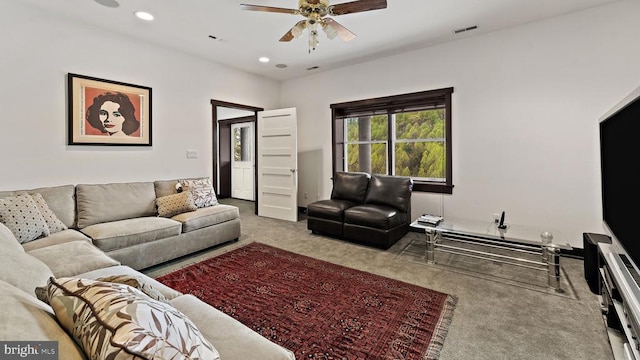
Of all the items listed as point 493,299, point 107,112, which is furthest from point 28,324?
point 107,112

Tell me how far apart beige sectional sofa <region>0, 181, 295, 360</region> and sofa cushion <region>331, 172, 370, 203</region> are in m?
1.67

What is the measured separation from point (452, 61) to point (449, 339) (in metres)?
3.70

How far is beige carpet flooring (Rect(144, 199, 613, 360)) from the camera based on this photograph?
1.73m

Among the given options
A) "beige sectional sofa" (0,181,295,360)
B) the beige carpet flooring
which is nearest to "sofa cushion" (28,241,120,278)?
"beige sectional sofa" (0,181,295,360)

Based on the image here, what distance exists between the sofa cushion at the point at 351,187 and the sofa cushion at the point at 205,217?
165 centimetres

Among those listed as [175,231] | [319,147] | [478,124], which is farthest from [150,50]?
[478,124]

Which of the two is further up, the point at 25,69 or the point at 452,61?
the point at 452,61

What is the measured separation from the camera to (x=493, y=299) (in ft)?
7.59

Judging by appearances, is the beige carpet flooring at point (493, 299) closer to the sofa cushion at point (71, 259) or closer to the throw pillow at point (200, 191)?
the throw pillow at point (200, 191)

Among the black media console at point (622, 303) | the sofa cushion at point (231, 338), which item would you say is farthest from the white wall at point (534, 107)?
the sofa cushion at point (231, 338)

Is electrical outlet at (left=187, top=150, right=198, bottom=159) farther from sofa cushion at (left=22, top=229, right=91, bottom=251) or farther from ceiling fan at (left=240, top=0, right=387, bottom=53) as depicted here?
ceiling fan at (left=240, top=0, right=387, bottom=53)

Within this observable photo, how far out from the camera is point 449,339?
1819mm

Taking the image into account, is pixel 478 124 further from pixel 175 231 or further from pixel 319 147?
pixel 175 231

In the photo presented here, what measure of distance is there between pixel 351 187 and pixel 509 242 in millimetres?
2179
